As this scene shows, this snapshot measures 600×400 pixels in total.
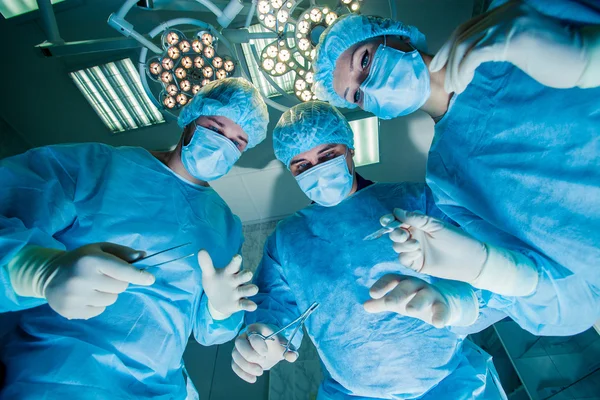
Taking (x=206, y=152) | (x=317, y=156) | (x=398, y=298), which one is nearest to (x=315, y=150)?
(x=317, y=156)

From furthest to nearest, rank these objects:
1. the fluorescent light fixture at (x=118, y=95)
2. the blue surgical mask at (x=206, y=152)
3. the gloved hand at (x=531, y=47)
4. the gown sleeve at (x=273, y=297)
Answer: the fluorescent light fixture at (x=118, y=95), the blue surgical mask at (x=206, y=152), the gown sleeve at (x=273, y=297), the gloved hand at (x=531, y=47)

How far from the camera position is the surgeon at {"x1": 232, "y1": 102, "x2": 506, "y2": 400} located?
1.16m

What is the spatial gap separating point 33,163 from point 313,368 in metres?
2.04

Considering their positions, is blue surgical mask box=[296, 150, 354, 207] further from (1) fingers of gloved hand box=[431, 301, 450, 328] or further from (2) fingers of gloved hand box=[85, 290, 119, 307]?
(2) fingers of gloved hand box=[85, 290, 119, 307]

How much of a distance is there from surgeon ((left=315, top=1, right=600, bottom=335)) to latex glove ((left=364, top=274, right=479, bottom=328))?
67mm

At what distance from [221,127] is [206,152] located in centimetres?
15

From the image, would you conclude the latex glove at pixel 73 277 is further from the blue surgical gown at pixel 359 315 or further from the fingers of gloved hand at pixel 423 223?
the fingers of gloved hand at pixel 423 223

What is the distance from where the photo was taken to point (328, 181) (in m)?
1.35

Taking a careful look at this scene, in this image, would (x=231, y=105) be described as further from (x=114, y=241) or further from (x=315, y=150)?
(x=114, y=241)

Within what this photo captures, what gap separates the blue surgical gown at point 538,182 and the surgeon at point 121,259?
846 millimetres

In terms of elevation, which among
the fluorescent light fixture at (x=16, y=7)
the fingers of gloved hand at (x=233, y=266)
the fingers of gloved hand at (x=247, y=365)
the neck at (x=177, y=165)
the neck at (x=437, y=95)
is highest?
the fluorescent light fixture at (x=16, y=7)

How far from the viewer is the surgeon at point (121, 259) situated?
0.90m

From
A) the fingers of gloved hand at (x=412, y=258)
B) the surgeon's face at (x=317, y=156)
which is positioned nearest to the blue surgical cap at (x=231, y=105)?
the surgeon's face at (x=317, y=156)

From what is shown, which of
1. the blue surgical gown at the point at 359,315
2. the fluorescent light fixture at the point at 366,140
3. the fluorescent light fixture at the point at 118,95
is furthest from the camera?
the fluorescent light fixture at the point at 366,140
